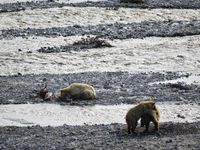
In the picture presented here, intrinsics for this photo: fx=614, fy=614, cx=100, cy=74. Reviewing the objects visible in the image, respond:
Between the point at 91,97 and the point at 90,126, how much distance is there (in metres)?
2.63

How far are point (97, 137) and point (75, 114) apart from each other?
2788mm

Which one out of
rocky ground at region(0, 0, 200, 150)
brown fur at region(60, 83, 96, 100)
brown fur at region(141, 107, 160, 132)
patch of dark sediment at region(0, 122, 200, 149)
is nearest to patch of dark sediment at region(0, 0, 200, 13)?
rocky ground at region(0, 0, 200, 150)

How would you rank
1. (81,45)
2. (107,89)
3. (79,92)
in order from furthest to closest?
(81,45) → (107,89) → (79,92)

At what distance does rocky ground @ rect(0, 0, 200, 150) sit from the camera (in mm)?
13695

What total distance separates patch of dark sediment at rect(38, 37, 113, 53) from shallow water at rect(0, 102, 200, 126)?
23.4 feet

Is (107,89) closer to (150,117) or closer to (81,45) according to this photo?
(150,117)

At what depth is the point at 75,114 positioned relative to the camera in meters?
16.9

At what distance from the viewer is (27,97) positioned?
18.5 metres

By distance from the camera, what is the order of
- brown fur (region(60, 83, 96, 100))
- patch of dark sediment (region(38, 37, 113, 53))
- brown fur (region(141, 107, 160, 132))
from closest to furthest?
brown fur (region(141, 107, 160, 132))
brown fur (region(60, 83, 96, 100))
patch of dark sediment (region(38, 37, 113, 53))

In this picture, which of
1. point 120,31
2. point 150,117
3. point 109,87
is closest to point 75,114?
point 109,87

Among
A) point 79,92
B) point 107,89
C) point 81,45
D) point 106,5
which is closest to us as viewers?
point 79,92

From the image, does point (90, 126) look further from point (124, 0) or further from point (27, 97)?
point (124, 0)

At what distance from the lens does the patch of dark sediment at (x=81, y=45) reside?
24719 mm

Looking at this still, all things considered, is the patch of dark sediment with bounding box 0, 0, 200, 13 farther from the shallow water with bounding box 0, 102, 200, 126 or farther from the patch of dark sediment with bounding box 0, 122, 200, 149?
the patch of dark sediment with bounding box 0, 122, 200, 149
